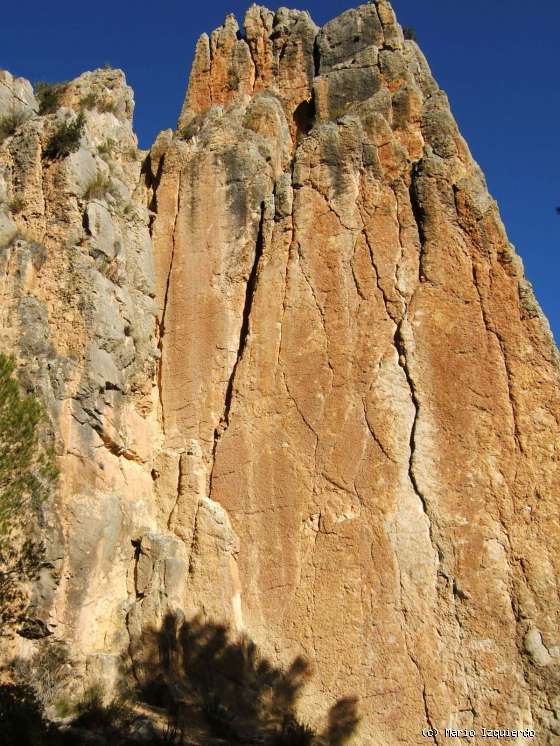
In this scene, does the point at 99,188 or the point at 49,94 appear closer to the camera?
the point at 99,188

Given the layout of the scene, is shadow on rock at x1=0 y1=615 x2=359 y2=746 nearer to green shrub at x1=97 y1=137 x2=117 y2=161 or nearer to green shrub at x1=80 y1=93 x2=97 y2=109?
green shrub at x1=97 y1=137 x2=117 y2=161

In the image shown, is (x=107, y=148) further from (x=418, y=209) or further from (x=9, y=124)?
(x=418, y=209)

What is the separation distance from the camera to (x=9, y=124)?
50.1ft

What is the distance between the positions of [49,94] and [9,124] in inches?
125

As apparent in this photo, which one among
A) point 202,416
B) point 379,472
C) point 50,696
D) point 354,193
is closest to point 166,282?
point 202,416

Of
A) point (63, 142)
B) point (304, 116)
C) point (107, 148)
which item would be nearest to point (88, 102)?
point (107, 148)

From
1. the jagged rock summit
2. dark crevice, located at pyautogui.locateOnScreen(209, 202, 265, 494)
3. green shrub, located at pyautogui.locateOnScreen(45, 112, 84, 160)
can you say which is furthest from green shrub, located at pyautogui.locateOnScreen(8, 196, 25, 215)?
dark crevice, located at pyautogui.locateOnScreen(209, 202, 265, 494)

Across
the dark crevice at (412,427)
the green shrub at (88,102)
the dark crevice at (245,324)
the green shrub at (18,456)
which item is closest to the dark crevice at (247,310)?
the dark crevice at (245,324)

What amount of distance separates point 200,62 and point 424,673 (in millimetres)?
16661

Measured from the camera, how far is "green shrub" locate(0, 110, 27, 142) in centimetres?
1520

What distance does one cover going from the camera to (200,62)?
19.8 m

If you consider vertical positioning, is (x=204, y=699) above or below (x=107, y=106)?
below

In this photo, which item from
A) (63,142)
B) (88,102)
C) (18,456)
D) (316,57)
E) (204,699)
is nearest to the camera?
(18,456)

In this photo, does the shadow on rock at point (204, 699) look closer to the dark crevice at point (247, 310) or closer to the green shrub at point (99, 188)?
the dark crevice at point (247, 310)
